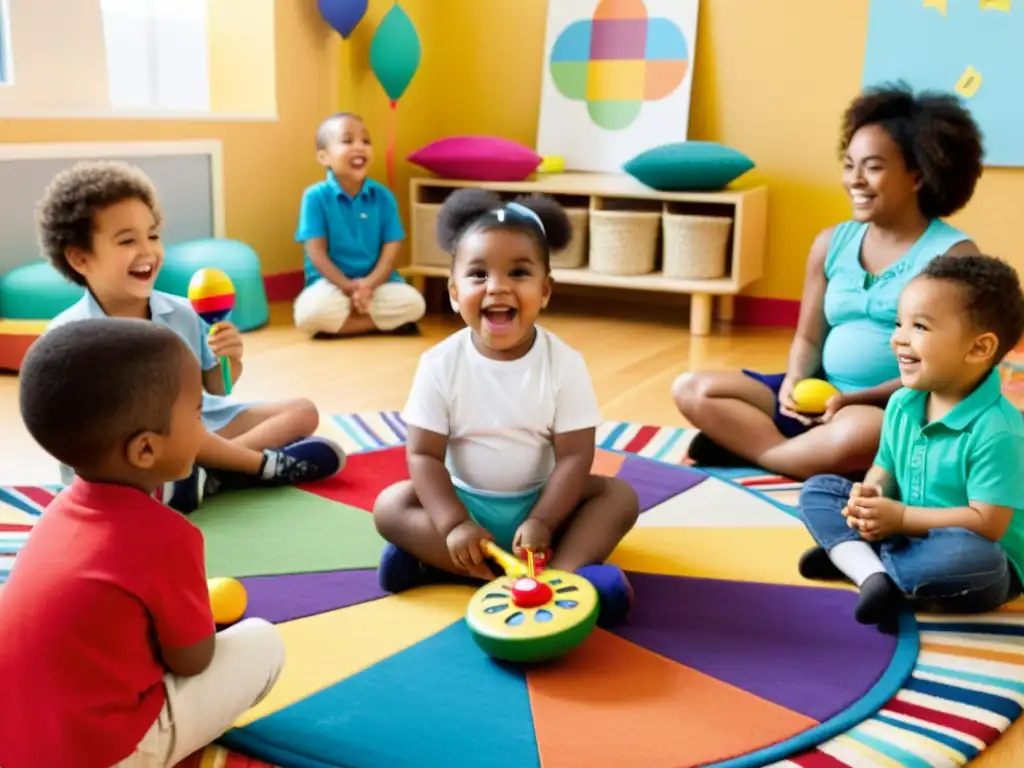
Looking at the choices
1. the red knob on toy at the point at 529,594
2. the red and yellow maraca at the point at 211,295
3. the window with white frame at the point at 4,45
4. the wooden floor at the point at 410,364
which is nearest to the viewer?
the red knob on toy at the point at 529,594

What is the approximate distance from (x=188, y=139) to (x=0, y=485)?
1.65m

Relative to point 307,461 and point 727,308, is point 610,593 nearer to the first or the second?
point 307,461

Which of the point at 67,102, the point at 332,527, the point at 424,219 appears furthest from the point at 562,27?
the point at 332,527

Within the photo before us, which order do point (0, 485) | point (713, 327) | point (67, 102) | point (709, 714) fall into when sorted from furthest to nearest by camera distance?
point (713, 327), point (67, 102), point (0, 485), point (709, 714)

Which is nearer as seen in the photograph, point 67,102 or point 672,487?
point 672,487

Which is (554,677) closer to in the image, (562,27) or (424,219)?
(424,219)

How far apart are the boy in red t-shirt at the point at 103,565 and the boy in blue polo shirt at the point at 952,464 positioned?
34.3 inches

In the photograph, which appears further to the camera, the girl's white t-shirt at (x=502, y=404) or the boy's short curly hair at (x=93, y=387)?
the girl's white t-shirt at (x=502, y=404)

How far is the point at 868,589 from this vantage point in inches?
55.7

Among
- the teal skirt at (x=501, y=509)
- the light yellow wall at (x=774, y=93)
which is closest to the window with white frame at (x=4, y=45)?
the light yellow wall at (x=774, y=93)

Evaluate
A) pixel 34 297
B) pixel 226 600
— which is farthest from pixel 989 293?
pixel 34 297

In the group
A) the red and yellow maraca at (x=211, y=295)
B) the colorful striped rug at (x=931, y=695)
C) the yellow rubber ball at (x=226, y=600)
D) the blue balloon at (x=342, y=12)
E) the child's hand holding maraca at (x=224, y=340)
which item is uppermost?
the blue balloon at (x=342, y=12)

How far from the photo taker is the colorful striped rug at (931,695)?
1.12 m

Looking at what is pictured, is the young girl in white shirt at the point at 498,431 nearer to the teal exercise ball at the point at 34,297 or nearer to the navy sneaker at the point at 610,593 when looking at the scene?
the navy sneaker at the point at 610,593
